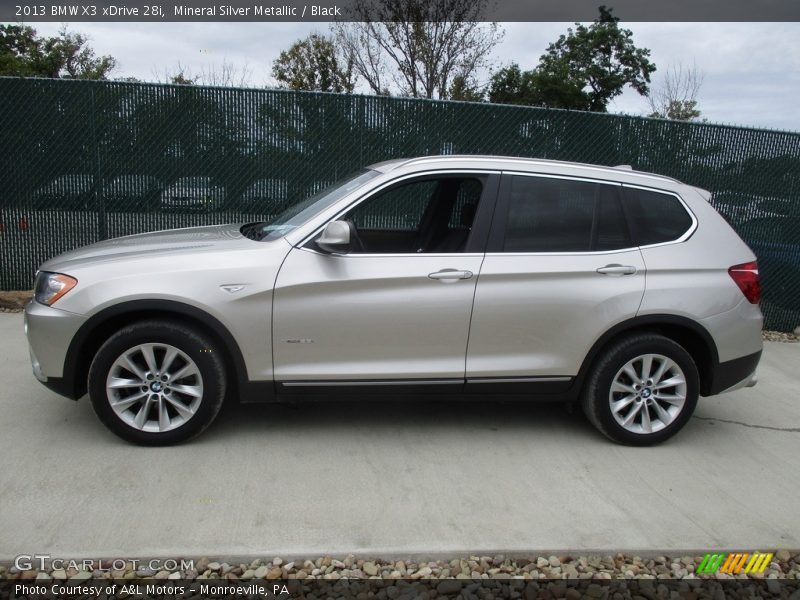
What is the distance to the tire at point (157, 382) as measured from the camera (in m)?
4.02

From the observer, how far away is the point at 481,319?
13.9ft

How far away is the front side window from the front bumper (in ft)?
5.62

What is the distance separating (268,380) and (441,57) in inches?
740

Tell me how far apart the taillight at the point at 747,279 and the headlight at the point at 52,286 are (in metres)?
4.06

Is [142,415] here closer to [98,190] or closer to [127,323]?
[127,323]

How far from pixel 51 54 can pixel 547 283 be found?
28.5m

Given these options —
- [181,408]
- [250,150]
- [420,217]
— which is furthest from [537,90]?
[181,408]

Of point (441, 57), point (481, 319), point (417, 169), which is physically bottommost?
point (481, 319)

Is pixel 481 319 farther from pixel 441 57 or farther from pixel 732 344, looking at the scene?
pixel 441 57

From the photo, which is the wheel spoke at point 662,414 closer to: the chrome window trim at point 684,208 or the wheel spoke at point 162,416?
the chrome window trim at point 684,208

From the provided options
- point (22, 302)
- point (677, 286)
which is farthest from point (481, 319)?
point (22, 302)

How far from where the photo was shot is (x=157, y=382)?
160 inches

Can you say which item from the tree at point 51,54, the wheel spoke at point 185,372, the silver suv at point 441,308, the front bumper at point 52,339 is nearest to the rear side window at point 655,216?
the silver suv at point 441,308

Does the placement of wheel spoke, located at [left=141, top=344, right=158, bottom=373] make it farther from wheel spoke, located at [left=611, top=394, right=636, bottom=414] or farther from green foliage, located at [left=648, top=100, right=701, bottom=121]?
green foliage, located at [left=648, top=100, right=701, bottom=121]
